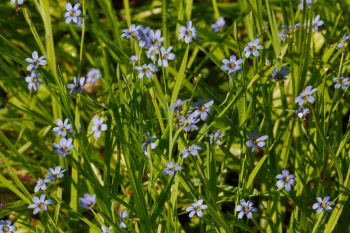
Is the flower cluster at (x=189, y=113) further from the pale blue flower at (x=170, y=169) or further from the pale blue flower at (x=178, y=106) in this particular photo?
the pale blue flower at (x=170, y=169)

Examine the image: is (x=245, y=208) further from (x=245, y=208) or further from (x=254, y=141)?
(x=254, y=141)

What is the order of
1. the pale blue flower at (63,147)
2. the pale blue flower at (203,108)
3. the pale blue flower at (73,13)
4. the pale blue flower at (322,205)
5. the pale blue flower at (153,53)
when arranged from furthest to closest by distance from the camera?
the pale blue flower at (73,13), the pale blue flower at (153,53), the pale blue flower at (322,205), the pale blue flower at (203,108), the pale blue flower at (63,147)

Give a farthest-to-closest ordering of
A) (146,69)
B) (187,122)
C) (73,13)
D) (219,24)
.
Result: (219,24), (73,13), (146,69), (187,122)

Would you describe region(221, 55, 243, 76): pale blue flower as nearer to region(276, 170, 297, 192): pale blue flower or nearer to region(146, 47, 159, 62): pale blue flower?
region(146, 47, 159, 62): pale blue flower

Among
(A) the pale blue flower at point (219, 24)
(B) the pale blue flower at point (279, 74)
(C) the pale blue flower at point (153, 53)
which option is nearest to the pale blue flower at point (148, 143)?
(C) the pale blue flower at point (153, 53)

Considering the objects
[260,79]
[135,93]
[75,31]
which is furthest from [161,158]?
[75,31]

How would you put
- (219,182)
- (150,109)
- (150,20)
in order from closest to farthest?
(150,109) → (219,182) → (150,20)

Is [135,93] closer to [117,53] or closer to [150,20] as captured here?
[117,53]

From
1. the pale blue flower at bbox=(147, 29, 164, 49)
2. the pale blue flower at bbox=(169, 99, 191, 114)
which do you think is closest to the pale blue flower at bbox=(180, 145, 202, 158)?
the pale blue flower at bbox=(169, 99, 191, 114)

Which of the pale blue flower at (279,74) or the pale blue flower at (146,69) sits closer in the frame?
the pale blue flower at (146,69)

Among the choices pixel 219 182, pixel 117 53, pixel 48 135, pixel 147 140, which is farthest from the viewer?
pixel 48 135

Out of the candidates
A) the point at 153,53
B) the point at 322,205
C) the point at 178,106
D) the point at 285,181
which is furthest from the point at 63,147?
the point at 322,205
